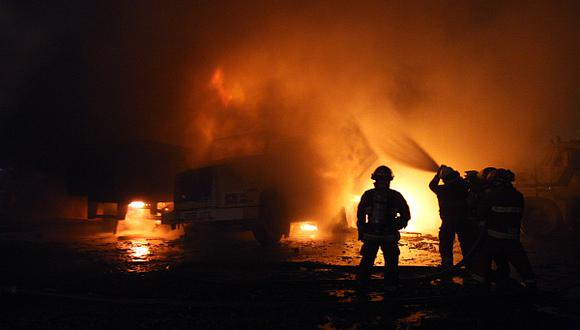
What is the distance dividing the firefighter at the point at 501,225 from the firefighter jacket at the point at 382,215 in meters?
1.06

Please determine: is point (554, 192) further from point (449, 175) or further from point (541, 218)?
point (449, 175)

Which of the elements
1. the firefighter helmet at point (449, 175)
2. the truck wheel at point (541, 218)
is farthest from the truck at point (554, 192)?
the firefighter helmet at point (449, 175)

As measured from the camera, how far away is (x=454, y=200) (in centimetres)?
625

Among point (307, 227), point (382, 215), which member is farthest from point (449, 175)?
point (307, 227)

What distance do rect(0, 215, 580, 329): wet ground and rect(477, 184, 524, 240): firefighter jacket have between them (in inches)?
26.6

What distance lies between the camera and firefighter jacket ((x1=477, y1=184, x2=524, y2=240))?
4.98 meters

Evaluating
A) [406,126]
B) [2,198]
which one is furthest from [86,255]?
[406,126]

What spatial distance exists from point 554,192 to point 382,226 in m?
9.99

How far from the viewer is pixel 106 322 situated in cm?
343

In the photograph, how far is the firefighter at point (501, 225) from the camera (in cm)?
489

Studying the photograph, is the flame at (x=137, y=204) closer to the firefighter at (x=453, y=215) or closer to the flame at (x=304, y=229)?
the flame at (x=304, y=229)

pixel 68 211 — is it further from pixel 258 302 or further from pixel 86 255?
pixel 258 302

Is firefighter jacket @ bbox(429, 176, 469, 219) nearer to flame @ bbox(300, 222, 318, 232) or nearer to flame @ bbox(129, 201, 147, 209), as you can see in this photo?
flame @ bbox(300, 222, 318, 232)

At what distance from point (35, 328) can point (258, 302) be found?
1.93 meters
